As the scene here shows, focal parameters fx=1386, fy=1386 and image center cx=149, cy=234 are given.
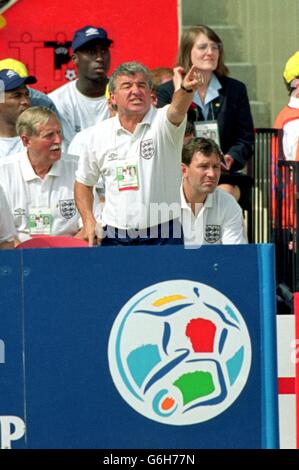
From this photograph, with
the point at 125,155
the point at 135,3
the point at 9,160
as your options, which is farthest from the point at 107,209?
the point at 135,3

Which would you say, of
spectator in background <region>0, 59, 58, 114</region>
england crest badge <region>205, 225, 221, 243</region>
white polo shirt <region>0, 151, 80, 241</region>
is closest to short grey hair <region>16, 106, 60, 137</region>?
white polo shirt <region>0, 151, 80, 241</region>

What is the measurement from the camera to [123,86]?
322 inches

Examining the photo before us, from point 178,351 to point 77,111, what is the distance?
13.5 ft

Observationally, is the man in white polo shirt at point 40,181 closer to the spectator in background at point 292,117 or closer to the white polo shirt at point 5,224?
the white polo shirt at point 5,224

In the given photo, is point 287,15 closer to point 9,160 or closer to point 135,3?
point 135,3

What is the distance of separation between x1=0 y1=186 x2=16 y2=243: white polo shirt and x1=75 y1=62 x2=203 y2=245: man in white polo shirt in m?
0.78

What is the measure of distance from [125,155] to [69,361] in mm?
2168

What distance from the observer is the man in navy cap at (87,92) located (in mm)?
10070

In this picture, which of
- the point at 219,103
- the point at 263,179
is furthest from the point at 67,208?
the point at 263,179

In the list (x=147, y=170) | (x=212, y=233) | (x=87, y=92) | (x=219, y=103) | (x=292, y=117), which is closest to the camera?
(x=147, y=170)

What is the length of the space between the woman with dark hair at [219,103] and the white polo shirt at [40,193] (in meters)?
1.12

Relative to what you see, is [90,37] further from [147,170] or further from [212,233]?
[147,170]

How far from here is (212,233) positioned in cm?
868
